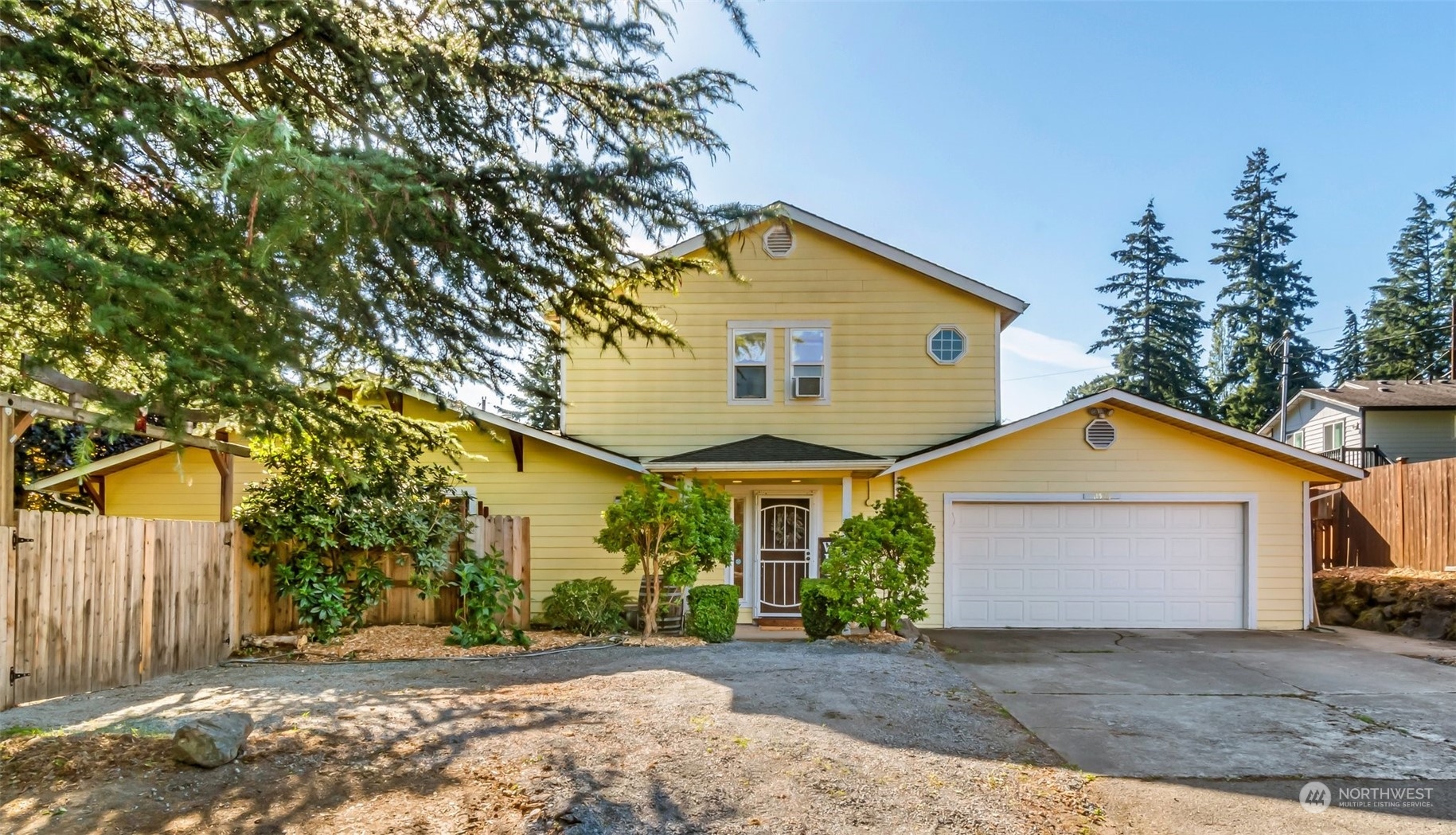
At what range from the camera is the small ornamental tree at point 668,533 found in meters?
9.65

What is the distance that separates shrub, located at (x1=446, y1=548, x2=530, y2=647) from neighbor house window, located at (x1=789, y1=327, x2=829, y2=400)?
5050 millimetres

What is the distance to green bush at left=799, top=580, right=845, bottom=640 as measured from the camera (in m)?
9.78

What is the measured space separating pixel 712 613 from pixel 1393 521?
13.1 metres

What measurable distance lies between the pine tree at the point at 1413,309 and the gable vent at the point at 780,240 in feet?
112

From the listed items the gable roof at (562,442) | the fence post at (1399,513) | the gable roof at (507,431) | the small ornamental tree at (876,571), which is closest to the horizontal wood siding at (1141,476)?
the small ornamental tree at (876,571)

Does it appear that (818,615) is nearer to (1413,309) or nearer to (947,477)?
(947,477)

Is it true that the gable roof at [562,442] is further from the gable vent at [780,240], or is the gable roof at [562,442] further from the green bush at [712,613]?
the gable vent at [780,240]

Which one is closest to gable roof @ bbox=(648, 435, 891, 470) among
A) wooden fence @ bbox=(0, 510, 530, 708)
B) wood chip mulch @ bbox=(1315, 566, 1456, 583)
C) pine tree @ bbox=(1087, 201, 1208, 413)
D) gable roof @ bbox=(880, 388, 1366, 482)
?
gable roof @ bbox=(880, 388, 1366, 482)

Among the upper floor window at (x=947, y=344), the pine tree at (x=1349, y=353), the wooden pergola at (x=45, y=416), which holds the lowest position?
the wooden pergola at (x=45, y=416)

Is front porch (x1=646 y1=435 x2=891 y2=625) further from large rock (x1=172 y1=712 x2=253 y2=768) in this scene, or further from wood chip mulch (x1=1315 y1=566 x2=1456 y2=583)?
wood chip mulch (x1=1315 y1=566 x2=1456 y2=583)

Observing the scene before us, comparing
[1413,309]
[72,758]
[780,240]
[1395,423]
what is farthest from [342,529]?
[1413,309]

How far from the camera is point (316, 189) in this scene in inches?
137

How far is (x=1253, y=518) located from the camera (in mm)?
11516

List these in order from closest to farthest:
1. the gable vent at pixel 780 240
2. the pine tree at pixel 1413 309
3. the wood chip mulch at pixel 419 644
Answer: the wood chip mulch at pixel 419 644
the gable vent at pixel 780 240
the pine tree at pixel 1413 309
